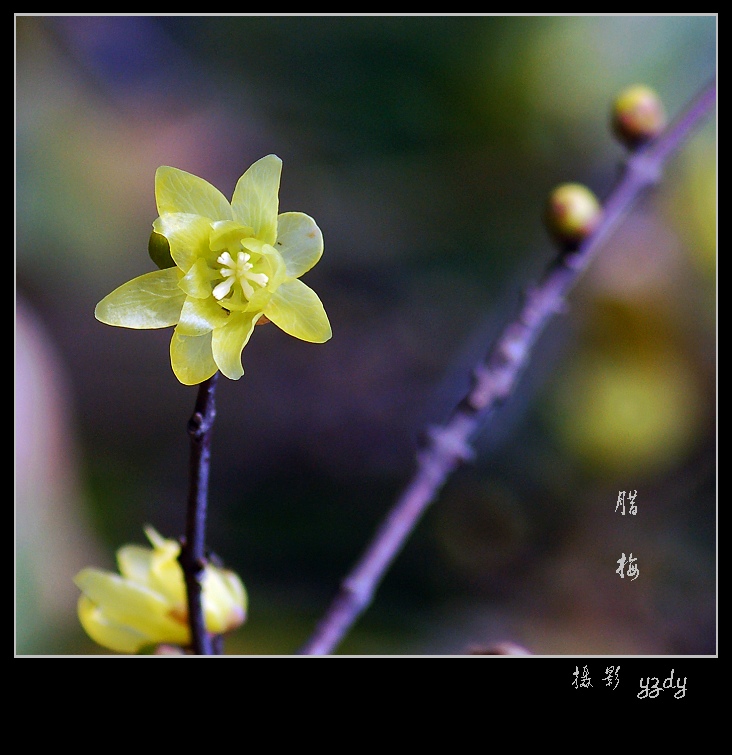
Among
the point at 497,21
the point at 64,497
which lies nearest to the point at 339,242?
the point at 497,21

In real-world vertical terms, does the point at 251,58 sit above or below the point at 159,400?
above

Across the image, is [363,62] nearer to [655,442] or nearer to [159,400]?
[159,400]

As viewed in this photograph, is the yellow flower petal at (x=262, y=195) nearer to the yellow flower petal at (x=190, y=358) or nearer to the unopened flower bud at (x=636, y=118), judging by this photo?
the yellow flower petal at (x=190, y=358)

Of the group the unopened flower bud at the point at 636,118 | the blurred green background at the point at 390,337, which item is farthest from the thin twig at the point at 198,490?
the unopened flower bud at the point at 636,118

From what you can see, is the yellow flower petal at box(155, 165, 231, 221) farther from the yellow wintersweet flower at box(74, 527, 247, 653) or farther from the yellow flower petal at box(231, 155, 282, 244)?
the yellow wintersweet flower at box(74, 527, 247, 653)

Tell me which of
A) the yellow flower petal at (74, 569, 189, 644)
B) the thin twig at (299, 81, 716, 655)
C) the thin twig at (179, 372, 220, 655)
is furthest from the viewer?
the thin twig at (299, 81, 716, 655)

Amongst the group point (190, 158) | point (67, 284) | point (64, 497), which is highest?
point (190, 158)

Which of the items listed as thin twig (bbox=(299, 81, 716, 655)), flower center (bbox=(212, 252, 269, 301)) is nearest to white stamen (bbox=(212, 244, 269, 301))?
flower center (bbox=(212, 252, 269, 301))
